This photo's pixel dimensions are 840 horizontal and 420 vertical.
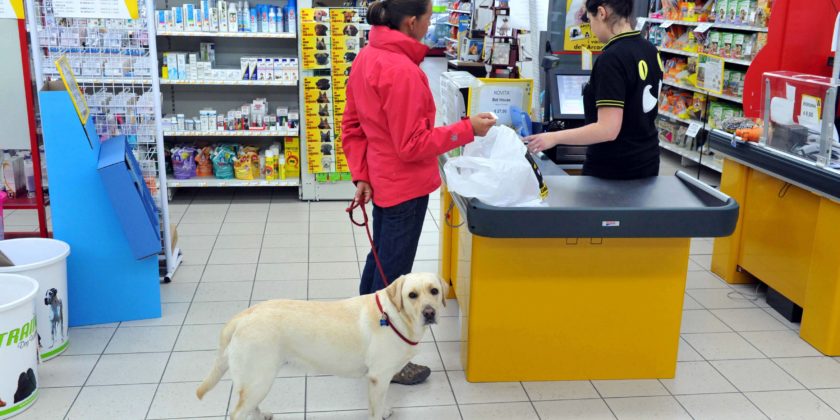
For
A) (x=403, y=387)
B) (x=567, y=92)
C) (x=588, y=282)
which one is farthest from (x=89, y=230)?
(x=567, y=92)

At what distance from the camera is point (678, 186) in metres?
3.38

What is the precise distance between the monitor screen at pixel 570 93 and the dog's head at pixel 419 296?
1.90m

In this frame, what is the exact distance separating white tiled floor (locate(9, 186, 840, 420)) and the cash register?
3.53 ft

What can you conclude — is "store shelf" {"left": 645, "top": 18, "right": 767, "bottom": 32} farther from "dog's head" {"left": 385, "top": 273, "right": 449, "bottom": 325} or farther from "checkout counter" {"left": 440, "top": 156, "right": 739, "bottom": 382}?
"dog's head" {"left": 385, "top": 273, "right": 449, "bottom": 325}

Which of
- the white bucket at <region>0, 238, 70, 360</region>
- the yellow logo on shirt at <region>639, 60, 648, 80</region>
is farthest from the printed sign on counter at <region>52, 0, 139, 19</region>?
the yellow logo on shirt at <region>639, 60, 648, 80</region>

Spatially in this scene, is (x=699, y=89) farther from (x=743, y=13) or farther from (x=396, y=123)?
(x=396, y=123)

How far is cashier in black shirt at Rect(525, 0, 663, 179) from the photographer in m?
3.00

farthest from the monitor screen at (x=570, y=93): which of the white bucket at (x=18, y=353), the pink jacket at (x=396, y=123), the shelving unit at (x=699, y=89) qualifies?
the white bucket at (x=18, y=353)

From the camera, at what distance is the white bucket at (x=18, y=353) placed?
2.83 meters

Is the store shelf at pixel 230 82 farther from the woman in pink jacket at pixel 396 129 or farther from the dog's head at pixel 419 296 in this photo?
the dog's head at pixel 419 296

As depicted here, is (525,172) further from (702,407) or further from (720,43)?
(720,43)

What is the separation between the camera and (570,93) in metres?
4.23

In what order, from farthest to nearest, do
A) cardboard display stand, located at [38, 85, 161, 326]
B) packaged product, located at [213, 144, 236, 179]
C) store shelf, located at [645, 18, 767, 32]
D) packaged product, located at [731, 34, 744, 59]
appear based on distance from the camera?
packaged product, located at [731, 34, 744, 59]
store shelf, located at [645, 18, 767, 32]
packaged product, located at [213, 144, 236, 179]
cardboard display stand, located at [38, 85, 161, 326]

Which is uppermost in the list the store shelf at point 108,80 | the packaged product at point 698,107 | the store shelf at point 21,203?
the store shelf at point 108,80
